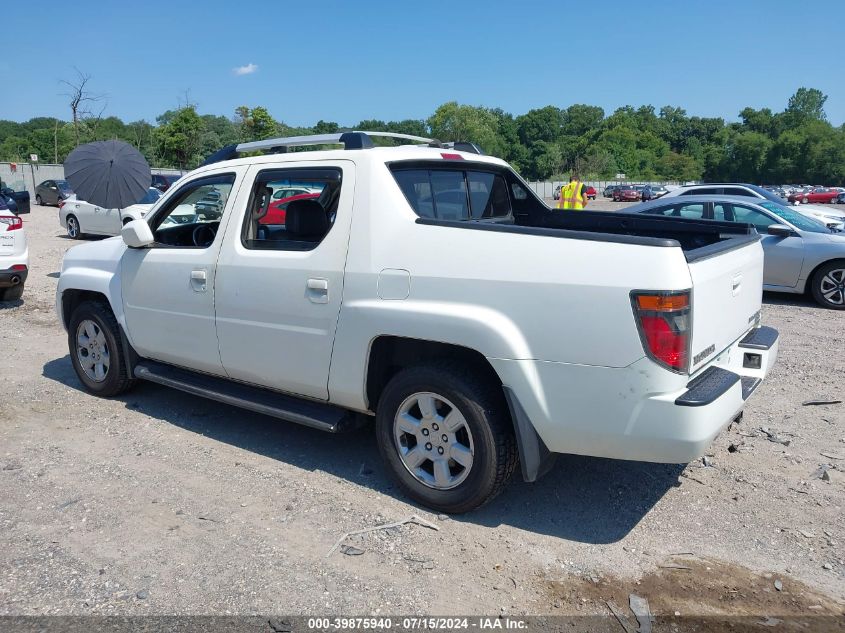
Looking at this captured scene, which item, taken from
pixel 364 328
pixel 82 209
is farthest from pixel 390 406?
pixel 82 209

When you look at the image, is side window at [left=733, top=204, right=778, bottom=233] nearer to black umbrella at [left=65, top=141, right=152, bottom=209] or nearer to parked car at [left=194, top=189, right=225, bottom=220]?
parked car at [left=194, top=189, right=225, bottom=220]

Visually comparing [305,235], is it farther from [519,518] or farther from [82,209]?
[82,209]

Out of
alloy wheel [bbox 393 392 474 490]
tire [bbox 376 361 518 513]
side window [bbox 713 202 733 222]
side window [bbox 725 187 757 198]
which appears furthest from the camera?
side window [bbox 725 187 757 198]

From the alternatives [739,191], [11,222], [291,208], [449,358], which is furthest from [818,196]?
[449,358]

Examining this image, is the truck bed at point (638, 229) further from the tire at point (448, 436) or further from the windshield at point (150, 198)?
the windshield at point (150, 198)

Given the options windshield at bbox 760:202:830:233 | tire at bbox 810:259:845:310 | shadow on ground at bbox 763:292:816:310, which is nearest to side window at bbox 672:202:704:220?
windshield at bbox 760:202:830:233

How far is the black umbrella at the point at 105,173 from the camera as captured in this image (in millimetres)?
11453

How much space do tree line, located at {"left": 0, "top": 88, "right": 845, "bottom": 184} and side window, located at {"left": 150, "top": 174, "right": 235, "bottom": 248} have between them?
43595 mm

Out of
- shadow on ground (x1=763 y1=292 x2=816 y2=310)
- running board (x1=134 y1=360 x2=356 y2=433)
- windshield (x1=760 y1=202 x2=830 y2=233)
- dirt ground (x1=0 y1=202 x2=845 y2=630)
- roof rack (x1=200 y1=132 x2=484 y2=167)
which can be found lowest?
dirt ground (x1=0 y1=202 x2=845 y2=630)

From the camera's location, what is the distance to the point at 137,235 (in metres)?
5.16

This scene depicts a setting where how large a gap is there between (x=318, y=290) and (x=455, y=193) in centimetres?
120

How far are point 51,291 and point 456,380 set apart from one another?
9.65m

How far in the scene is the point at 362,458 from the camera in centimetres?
483

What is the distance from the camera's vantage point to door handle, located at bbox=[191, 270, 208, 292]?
189 inches
